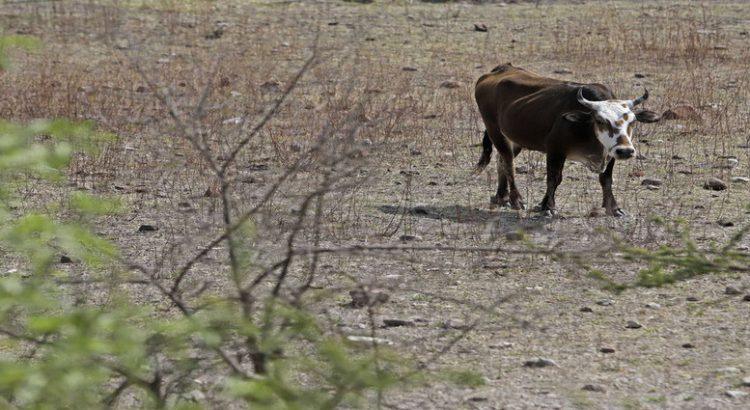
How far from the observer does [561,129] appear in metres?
11.0

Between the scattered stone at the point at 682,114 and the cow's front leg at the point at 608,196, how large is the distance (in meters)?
3.80

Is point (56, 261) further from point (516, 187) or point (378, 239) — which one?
point (516, 187)

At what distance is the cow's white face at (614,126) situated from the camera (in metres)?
10.5

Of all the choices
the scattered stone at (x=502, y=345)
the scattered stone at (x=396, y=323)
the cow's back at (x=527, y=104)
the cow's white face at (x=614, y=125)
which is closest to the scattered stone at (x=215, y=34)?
the cow's back at (x=527, y=104)

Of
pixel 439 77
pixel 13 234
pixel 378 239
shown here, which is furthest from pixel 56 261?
pixel 439 77

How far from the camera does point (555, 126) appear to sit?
11078 millimetres

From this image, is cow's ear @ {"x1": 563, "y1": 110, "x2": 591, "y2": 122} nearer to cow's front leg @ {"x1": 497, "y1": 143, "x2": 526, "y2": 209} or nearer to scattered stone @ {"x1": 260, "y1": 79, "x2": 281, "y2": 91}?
cow's front leg @ {"x1": 497, "y1": 143, "x2": 526, "y2": 209}

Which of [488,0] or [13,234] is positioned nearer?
[13,234]

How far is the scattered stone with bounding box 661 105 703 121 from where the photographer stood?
14.3m

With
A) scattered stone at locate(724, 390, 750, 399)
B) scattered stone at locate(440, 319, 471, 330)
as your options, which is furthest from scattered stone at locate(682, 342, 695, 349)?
scattered stone at locate(440, 319, 471, 330)

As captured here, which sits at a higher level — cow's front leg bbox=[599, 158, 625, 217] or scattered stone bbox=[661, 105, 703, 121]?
cow's front leg bbox=[599, 158, 625, 217]

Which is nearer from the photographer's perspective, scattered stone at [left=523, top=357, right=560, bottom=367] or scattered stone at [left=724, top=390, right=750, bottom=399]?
scattered stone at [left=724, top=390, right=750, bottom=399]

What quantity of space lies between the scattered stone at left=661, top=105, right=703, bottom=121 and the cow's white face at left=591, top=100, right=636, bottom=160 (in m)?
3.57

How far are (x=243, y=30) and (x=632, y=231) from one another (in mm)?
12978
